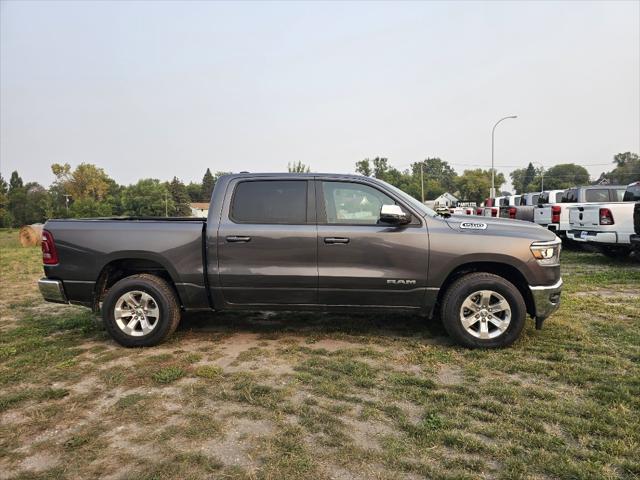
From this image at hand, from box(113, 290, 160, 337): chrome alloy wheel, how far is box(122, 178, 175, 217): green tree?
81.5 meters

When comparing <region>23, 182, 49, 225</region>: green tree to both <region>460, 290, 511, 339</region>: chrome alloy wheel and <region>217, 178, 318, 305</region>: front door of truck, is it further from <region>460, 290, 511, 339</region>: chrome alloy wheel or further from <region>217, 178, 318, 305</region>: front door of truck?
<region>460, 290, 511, 339</region>: chrome alloy wheel

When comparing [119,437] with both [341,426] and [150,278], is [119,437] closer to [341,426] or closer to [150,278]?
[341,426]

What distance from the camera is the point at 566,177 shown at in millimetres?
96938

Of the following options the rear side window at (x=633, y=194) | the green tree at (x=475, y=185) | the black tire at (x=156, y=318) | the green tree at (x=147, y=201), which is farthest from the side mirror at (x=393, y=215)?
the green tree at (x=475, y=185)

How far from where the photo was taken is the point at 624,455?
2.49 metres

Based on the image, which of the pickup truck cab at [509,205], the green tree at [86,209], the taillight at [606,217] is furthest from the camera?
the green tree at [86,209]

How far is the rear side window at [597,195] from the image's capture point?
12.2 m

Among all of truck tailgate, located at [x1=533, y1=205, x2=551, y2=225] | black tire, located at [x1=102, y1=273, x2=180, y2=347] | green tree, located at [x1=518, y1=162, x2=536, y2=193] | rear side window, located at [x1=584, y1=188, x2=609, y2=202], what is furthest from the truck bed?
green tree, located at [x1=518, y1=162, x2=536, y2=193]

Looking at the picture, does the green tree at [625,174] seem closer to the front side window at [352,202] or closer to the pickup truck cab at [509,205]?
the pickup truck cab at [509,205]

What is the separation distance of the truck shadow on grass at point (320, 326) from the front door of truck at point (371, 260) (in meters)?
0.49

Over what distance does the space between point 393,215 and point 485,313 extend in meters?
1.35

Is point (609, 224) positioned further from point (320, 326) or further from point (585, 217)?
point (320, 326)

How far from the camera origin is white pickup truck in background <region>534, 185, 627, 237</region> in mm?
11469

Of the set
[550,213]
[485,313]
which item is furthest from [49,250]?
[550,213]
